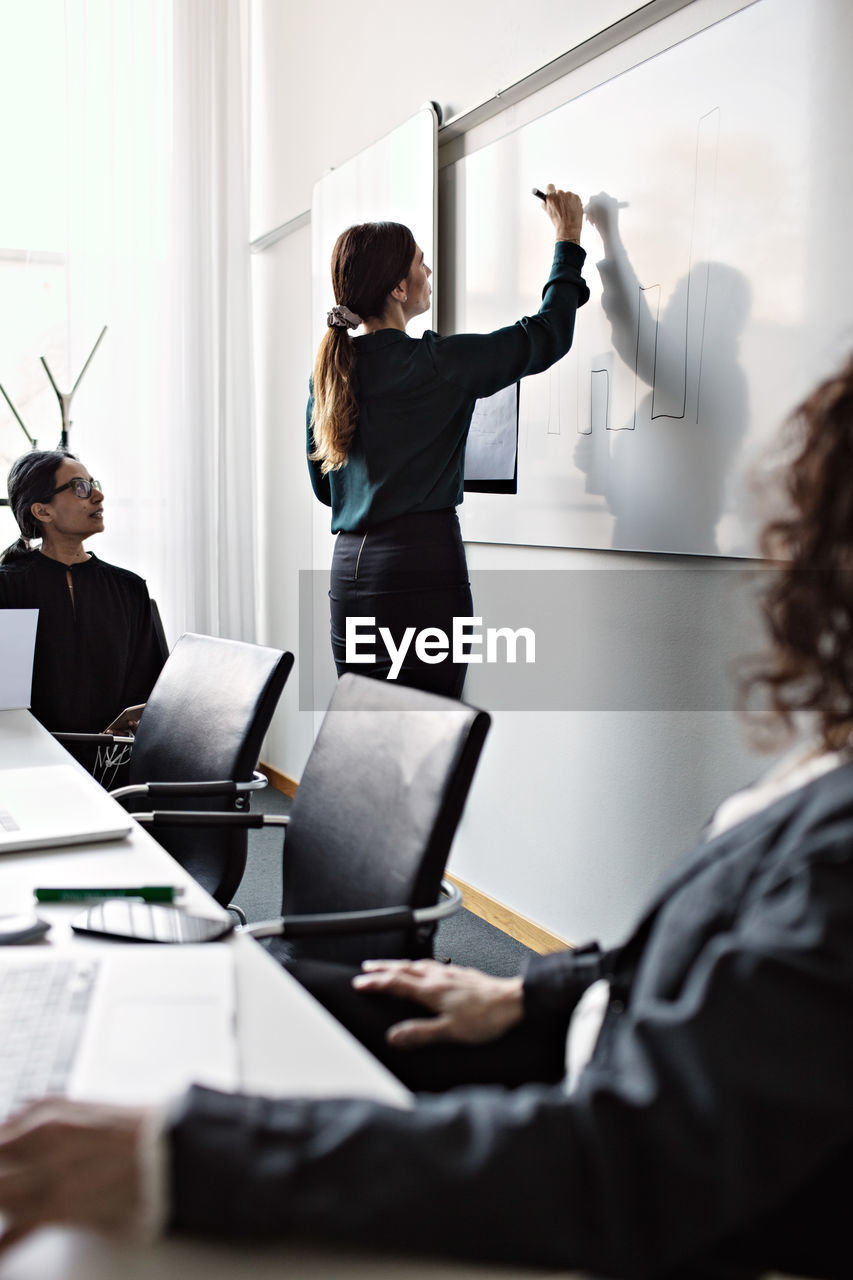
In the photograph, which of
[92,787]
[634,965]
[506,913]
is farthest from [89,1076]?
[506,913]

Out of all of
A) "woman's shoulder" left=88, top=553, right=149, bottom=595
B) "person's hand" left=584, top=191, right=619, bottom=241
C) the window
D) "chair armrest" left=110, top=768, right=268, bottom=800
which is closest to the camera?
"chair armrest" left=110, top=768, right=268, bottom=800

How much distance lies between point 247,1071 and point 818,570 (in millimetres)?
533

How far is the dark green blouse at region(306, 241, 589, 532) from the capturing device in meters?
2.37

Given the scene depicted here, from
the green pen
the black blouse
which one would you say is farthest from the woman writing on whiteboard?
the green pen

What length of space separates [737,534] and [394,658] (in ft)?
2.62

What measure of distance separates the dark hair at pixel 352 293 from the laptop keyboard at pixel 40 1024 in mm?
1660

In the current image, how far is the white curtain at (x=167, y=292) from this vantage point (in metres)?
4.30

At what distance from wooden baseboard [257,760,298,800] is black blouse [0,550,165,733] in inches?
69.7

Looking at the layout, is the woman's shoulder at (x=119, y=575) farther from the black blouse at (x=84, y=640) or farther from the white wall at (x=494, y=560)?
the white wall at (x=494, y=560)

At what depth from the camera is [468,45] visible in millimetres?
2992

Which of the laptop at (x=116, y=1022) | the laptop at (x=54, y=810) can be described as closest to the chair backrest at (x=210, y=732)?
the laptop at (x=54, y=810)

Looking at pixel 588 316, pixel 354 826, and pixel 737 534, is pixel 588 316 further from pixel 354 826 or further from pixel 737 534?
pixel 354 826

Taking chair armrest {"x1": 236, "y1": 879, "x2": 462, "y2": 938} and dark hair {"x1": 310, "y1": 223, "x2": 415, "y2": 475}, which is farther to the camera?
dark hair {"x1": 310, "y1": 223, "x2": 415, "y2": 475}

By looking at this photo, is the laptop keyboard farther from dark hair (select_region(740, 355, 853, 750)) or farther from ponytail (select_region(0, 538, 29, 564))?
ponytail (select_region(0, 538, 29, 564))
